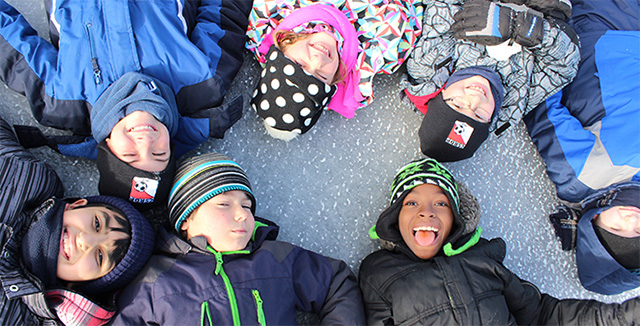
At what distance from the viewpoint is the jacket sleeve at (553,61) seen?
1294 mm

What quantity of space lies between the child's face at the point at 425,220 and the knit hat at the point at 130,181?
641mm

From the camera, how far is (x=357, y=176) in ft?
4.45

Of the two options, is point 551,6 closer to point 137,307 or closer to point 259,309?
point 259,309

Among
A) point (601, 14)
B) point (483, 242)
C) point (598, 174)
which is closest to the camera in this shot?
point (483, 242)

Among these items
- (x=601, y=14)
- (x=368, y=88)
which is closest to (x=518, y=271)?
(x=368, y=88)

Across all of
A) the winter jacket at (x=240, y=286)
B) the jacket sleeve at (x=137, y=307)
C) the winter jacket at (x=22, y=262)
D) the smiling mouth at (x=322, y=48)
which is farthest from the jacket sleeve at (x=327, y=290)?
the smiling mouth at (x=322, y=48)

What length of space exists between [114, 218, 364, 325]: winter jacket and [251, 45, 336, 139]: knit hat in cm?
28

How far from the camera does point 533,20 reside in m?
1.27

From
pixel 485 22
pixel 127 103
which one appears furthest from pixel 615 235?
pixel 127 103

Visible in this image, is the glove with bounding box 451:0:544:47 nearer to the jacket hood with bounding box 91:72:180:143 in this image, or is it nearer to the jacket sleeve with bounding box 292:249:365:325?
the jacket sleeve with bounding box 292:249:365:325

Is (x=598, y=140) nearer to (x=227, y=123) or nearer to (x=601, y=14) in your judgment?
(x=601, y=14)

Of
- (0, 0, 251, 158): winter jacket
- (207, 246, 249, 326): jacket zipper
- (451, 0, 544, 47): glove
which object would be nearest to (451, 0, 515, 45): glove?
(451, 0, 544, 47): glove

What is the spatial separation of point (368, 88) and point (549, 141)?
0.67 metres

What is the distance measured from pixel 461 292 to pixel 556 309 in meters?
0.33
